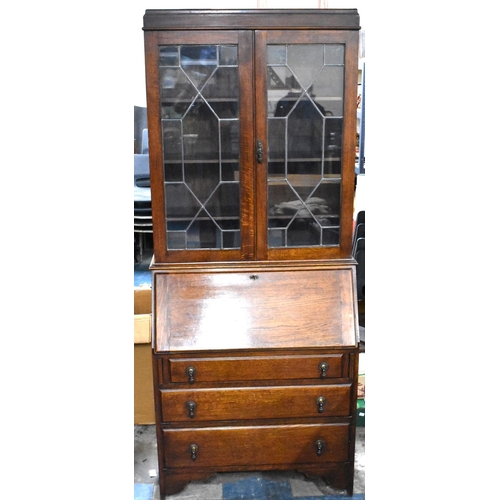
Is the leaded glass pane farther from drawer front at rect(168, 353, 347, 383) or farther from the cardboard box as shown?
the cardboard box

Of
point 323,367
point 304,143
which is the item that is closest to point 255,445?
point 323,367

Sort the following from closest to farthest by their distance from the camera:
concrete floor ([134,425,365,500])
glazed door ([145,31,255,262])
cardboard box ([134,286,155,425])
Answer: glazed door ([145,31,255,262]) < concrete floor ([134,425,365,500]) < cardboard box ([134,286,155,425])

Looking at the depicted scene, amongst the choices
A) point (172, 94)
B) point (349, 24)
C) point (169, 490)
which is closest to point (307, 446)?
point (169, 490)

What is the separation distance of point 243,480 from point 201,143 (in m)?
1.43

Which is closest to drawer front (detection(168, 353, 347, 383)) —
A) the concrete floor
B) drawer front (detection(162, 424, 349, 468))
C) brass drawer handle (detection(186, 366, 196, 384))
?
brass drawer handle (detection(186, 366, 196, 384))

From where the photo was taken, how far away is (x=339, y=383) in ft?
6.82

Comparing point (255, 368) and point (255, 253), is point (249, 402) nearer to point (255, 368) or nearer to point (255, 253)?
point (255, 368)

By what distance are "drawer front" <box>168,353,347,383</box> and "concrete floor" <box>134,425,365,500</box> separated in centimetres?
51

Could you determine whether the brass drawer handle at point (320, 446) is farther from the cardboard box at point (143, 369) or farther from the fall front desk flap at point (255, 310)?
the cardboard box at point (143, 369)

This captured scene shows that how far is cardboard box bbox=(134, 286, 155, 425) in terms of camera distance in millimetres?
2496

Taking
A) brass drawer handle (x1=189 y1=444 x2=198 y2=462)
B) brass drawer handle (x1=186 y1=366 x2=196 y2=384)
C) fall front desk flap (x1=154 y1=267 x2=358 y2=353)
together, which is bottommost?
brass drawer handle (x1=189 y1=444 x2=198 y2=462)

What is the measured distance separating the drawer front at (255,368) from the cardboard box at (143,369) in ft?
1.60

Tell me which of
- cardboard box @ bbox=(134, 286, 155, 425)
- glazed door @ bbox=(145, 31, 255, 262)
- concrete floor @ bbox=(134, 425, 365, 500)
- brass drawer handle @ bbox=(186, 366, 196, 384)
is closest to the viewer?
glazed door @ bbox=(145, 31, 255, 262)

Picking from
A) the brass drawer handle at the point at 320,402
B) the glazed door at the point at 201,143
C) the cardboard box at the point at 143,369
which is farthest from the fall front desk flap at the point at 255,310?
the cardboard box at the point at 143,369
